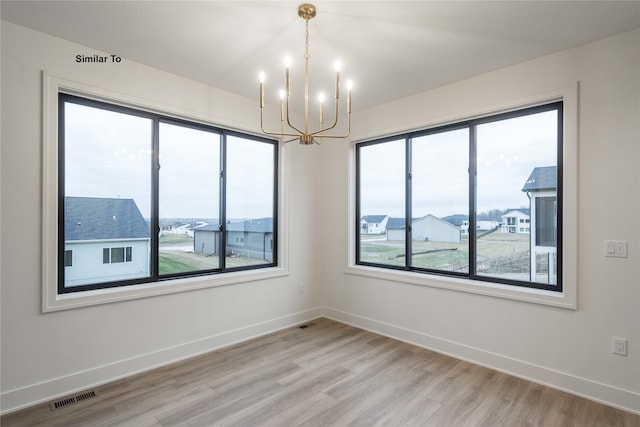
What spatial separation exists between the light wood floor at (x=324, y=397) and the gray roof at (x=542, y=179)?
5.51 feet

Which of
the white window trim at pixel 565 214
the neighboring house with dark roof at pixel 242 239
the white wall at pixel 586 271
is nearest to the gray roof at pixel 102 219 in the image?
the neighboring house with dark roof at pixel 242 239

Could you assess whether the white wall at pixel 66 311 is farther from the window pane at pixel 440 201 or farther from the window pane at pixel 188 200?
the window pane at pixel 440 201

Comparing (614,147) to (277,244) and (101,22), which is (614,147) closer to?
(277,244)

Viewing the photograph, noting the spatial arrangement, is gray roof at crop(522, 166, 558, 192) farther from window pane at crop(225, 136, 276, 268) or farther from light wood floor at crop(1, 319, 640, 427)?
window pane at crop(225, 136, 276, 268)

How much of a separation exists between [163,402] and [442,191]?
322 centimetres

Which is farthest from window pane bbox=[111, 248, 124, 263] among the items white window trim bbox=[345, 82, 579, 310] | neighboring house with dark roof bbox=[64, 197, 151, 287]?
white window trim bbox=[345, 82, 579, 310]

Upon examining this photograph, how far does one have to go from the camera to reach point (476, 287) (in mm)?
3102

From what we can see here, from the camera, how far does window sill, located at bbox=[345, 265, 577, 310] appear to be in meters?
2.64

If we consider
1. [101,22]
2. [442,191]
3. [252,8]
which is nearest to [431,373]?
[442,191]

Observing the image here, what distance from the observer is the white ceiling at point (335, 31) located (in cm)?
213

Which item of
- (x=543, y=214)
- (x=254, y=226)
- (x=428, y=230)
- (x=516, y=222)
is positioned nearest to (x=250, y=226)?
(x=254, y=226)

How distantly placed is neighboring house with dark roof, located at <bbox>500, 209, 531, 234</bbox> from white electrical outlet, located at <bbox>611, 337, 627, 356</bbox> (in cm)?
100

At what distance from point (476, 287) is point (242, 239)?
101 inches

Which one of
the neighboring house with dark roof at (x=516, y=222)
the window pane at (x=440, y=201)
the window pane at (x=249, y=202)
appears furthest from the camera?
the window pane at (x=249, y=202)
